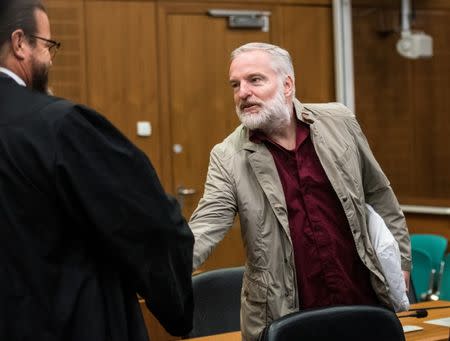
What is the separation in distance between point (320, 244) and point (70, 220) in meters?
1.15

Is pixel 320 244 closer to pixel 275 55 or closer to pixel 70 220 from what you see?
pixel 275 55

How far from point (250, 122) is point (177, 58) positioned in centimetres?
432

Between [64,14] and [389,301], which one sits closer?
[389,301]

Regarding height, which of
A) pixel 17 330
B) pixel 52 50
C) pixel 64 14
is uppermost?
pixel 64 14

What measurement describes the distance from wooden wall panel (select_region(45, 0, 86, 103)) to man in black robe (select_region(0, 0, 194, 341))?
4.89 m

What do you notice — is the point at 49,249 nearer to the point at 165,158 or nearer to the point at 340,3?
the point at 165,158

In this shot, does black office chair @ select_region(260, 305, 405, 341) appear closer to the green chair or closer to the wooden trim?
the green chair

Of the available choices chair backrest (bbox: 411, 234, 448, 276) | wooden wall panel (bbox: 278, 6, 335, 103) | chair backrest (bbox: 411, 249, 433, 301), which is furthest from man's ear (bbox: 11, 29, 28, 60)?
wooden wall panel (bbox: 278, 6, 335, 103)

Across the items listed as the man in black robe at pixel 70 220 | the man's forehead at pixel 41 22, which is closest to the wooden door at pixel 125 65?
the man's forehead at pixel 41 22

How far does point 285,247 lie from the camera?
269cm

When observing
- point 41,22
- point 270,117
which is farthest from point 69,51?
point 41,22

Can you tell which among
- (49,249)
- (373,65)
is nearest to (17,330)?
(49,249)

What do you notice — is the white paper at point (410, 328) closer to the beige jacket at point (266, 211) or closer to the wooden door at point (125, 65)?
the beige jacket at point (266, 211)

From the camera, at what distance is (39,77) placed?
1.83 m
